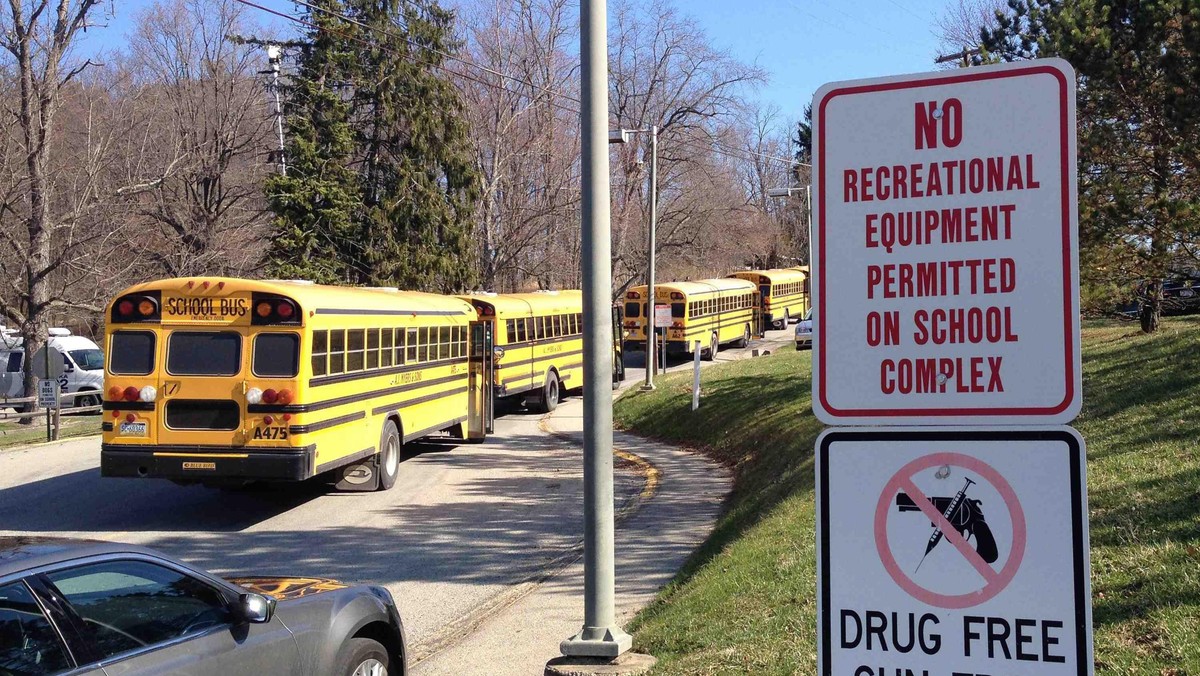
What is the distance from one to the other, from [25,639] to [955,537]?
3.34 metres

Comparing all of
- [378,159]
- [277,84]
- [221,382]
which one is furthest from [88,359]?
[221,382]

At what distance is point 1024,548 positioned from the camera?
196cm

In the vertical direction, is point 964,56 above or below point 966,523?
above

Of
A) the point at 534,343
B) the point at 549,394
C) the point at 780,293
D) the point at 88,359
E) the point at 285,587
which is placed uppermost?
the point at 780,293

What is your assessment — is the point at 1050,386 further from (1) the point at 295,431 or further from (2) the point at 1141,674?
(1) the point at 295,431

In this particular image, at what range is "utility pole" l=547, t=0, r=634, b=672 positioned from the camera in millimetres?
6812

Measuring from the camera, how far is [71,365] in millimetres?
29594

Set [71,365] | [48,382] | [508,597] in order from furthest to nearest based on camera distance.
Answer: [71,365], [48,382], [508,597]

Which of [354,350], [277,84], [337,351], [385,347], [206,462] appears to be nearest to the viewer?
[206,462]

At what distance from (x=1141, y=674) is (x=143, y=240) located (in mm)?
36557

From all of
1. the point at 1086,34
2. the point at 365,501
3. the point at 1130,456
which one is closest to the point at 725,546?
Result: the point at 1130,456

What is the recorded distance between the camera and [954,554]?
1.99 m

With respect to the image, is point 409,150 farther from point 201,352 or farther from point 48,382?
point 201,352

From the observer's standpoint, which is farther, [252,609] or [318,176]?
[318,176]
